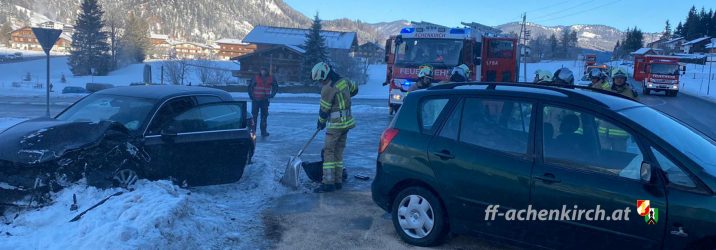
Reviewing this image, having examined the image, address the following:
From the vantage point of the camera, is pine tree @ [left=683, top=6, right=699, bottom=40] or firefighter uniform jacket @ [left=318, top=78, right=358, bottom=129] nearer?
firefighter uniform jacket @ [left=318, top=78, right=358, bottom=129]

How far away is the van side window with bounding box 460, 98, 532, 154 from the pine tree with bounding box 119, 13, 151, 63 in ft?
271

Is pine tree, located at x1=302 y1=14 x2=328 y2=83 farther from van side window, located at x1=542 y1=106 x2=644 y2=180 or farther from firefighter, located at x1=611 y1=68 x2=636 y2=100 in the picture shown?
van side window, located at x1=542 y1=106 x2=644 y2=180

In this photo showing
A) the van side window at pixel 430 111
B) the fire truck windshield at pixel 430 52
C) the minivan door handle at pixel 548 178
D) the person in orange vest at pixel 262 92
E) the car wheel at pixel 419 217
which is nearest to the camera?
the minivan door handle at pixel 548 178

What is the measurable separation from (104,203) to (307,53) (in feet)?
154

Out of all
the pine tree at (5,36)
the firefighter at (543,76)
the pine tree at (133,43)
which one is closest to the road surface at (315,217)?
the firefighter at (543,76)

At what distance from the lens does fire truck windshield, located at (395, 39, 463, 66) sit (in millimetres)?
14672

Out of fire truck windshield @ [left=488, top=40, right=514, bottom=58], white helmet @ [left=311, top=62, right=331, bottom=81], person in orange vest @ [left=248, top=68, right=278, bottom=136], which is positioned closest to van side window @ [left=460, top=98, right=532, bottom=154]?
white helmet @ [left=311, top=62, right=331, bottom=81]

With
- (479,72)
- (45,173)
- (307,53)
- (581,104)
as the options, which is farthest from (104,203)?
(307,53)

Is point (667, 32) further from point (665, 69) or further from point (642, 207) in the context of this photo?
point (642, 207)

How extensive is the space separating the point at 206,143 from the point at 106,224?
6.88 feet

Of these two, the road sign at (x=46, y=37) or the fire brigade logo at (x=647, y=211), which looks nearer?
the fire brigade logo at (x=647, y=211)

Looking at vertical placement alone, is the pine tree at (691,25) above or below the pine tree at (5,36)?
above

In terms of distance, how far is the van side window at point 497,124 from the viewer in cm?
441

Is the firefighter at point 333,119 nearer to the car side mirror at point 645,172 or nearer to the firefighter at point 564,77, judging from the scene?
the firefighter at point 564,77
